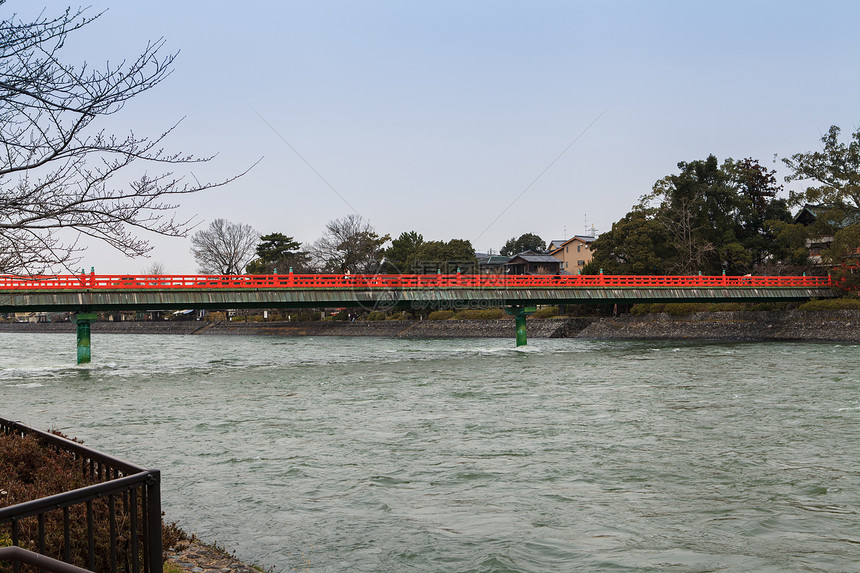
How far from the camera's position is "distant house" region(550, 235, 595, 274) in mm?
104188

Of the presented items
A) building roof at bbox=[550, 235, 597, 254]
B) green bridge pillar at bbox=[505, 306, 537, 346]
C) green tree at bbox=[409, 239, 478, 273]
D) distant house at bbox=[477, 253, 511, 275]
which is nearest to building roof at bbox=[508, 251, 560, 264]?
building roof at bbox=[550, 235, 597, 254]

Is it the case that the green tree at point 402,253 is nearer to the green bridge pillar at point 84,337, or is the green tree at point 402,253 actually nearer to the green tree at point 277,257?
the green tree at point 277,257

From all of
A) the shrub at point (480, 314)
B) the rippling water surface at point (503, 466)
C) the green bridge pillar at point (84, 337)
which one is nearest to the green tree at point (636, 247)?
the shrub at point (480, 314)

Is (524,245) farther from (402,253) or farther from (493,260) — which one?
(402,253)

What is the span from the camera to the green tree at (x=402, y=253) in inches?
3556

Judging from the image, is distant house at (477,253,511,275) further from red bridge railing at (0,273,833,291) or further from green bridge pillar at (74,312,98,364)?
green bridge pillar at (74,312,98,364)

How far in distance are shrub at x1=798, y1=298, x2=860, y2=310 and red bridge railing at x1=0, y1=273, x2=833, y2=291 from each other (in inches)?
72.8

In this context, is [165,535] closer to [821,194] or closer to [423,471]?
[423,471]

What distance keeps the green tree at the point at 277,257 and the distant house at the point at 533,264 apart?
30316 millimetres

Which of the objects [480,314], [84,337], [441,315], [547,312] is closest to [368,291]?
[84,337]

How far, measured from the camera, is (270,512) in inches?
413

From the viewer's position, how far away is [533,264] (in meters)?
103

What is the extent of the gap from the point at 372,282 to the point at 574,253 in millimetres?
65542

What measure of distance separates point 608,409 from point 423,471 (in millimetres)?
9361
